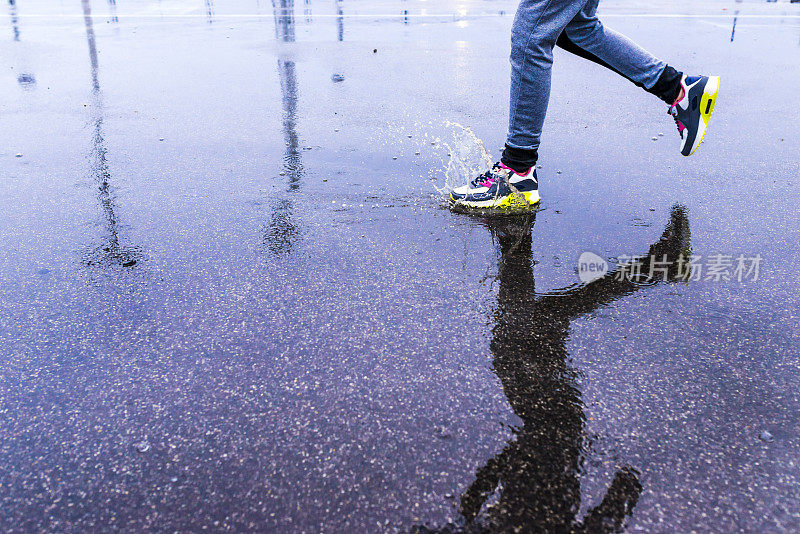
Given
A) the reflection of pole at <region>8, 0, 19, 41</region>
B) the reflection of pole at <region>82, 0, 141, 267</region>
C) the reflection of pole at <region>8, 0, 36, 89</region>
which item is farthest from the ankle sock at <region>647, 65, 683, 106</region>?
the reflection of pole at <region>8, 0, 19, 41</region>

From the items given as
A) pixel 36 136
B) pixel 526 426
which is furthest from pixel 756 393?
pixel 36 136

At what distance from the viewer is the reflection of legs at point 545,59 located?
3.26 meters

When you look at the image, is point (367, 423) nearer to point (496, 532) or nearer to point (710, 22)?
point (496, 532)

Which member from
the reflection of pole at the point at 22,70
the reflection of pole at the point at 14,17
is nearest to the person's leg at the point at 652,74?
the reflection of pole at the point at 22,70

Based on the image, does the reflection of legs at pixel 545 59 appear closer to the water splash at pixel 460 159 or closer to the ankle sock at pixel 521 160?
the ankle sock at pixel 521 160

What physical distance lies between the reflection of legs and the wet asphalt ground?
38 centimetres

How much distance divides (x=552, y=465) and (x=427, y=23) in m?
10.8

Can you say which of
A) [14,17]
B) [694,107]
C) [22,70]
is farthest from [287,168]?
[14,17]

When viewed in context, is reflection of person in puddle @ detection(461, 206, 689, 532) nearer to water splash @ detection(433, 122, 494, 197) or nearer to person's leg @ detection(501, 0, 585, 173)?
person's leg @ detection(501, 0, 585, 173)

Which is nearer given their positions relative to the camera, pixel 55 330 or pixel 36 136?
pixel 55 330

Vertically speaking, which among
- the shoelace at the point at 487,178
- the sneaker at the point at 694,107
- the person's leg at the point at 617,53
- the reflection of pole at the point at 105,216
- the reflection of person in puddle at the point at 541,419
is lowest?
the reflection of person in puddle at the point at 541,419

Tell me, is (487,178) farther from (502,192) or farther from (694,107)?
(694,107)

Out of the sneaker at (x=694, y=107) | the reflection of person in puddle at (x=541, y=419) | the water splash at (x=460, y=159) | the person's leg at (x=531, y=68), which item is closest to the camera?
the reflection of person in puddle at (x=541, y=419)

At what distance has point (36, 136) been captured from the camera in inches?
185
